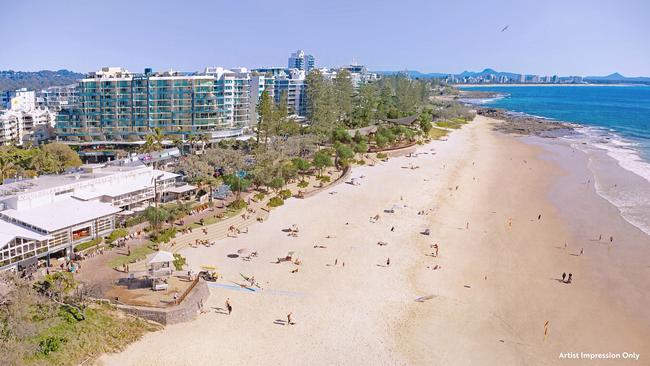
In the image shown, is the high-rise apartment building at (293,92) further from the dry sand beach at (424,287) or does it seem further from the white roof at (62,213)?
the white roof at (62,213)

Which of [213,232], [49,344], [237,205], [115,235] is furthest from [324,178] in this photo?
[49,344]

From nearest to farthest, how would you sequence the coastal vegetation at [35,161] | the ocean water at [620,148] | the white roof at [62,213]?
the white roof at [62,213], the coastal vegetation at [35,161], the ocean water at [620,148]

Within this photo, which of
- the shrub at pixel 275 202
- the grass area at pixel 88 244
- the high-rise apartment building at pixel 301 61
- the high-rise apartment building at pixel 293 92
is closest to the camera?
the grass area at pixel 88 244

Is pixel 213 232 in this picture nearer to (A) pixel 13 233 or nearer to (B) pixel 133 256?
(B) pixel 133 256

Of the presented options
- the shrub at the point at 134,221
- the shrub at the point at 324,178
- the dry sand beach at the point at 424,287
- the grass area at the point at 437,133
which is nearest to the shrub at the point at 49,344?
the dry sand beach at the point at 424,287

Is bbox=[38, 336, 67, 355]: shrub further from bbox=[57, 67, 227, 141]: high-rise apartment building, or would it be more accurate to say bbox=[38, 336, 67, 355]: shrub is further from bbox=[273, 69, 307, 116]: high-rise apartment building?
bbox=[273, 69, 307, 116]: high-rise apartment building
